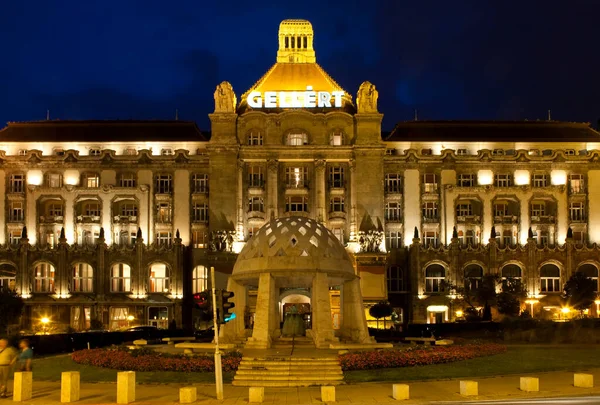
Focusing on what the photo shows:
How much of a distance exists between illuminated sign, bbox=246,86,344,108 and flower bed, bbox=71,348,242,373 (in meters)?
64.3

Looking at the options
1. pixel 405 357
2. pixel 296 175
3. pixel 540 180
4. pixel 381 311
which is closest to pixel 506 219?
pixel 540 180

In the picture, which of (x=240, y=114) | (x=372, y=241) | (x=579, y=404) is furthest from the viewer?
(x=240, y=114)

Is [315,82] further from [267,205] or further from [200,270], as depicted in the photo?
[200,270]

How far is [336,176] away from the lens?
105750 mm

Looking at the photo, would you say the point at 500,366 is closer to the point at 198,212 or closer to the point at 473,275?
the point at 473,275

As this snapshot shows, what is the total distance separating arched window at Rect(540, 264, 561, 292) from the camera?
102 metres

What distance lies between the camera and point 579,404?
31156 millimetres

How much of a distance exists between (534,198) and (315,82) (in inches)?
1251

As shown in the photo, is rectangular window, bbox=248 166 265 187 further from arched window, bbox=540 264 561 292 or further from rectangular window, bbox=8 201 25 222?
arched window, bbox=540 264 561 292

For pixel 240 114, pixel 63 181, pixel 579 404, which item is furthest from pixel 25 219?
pixel 579 404

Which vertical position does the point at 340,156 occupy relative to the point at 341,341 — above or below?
above

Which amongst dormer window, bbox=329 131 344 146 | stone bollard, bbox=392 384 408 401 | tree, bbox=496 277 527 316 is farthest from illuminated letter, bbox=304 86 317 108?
stone bollard, bbox=392 384 408 401

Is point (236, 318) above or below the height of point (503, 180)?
below

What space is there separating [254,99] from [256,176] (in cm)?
1060
